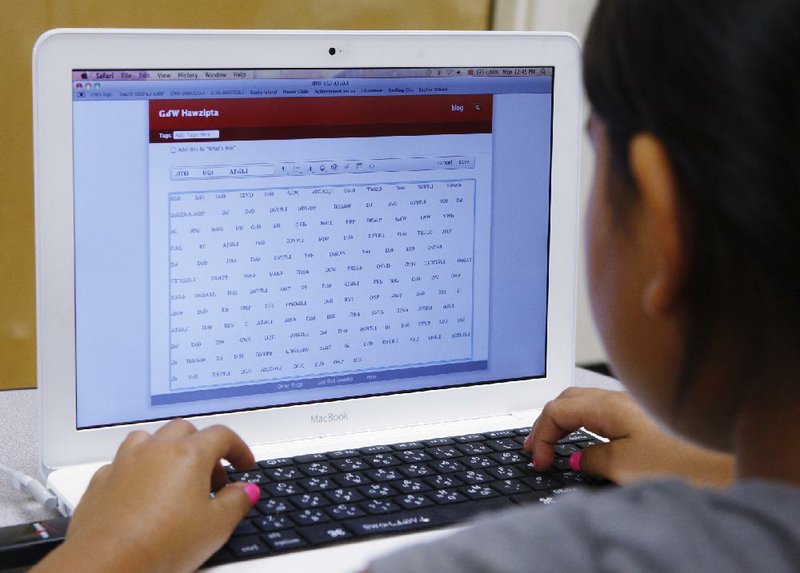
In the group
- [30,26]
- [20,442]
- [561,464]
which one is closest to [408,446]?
[561,464]

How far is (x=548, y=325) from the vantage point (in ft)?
3.17

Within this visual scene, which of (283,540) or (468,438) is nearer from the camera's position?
(283,540)

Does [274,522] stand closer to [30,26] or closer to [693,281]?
[693,281]

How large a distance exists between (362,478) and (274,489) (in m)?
0.07

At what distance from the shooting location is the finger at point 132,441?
0.73 meters

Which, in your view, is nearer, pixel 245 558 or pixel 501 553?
pixel 501 553

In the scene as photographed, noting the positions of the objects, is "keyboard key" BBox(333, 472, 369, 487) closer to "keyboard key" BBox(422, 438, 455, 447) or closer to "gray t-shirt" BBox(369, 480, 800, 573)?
"keyboard key" BBox(422, 438, 455, 447)

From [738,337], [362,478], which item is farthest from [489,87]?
[738,337]

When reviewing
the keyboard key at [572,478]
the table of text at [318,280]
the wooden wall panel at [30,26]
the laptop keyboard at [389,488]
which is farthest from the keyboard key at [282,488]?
the wooden wall panel at [30,26]

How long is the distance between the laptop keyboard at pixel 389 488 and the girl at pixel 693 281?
23 cm

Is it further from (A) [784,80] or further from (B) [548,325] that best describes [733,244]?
(B) [548,325]

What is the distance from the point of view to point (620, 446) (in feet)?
2.73

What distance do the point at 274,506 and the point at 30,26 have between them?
928 mm

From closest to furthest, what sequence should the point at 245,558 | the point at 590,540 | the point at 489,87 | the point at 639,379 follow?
the point at 590,540, the point at 639,379, the point at 245,558, the point at 489,87
